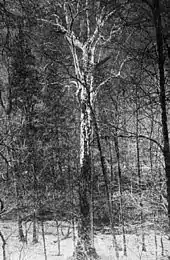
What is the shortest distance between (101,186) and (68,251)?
664cm

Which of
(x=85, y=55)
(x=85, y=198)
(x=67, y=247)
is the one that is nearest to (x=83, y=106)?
(x=85, y=55)

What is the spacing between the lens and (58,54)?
7.75 meters

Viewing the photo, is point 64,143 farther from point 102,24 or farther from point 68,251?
point 102,24

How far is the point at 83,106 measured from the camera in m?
7.16

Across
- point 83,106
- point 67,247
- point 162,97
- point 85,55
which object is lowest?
point 67,247

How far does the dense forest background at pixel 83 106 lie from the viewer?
281cm

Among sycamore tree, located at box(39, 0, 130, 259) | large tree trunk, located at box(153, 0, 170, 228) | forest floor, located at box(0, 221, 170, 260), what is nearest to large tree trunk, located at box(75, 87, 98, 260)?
sycamore tree, located at box(39, 0, 130, 259)

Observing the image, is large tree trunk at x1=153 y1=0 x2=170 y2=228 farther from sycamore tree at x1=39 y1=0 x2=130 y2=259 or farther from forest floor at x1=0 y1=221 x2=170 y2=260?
forest floor at x1=0 y1=221 x2=170 y2=260

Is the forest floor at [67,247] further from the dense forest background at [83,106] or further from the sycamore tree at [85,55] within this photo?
the sycamore tree at [85,55]

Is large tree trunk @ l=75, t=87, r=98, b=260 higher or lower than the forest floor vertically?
higher

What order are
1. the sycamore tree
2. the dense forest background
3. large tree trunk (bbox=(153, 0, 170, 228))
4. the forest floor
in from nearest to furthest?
large tree trunk (bbox=(153, 0, 170, 228)) < the dense forest background < the sycamore tree < the forest floor

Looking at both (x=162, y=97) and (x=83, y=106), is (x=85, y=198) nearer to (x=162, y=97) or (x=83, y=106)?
(x=83, y=106)

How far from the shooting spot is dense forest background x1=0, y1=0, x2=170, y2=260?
9.23 feet

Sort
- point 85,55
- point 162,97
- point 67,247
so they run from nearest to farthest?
point 162,97 → point 85,55 → point 67,247
